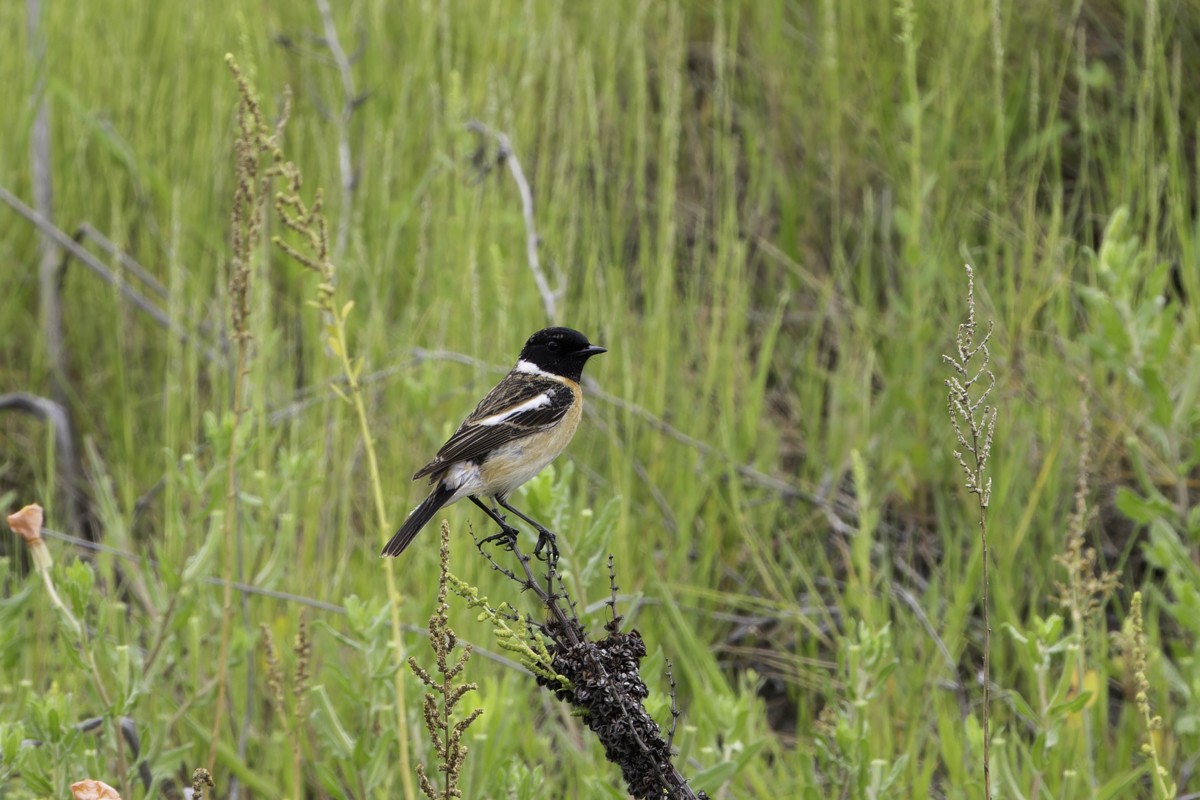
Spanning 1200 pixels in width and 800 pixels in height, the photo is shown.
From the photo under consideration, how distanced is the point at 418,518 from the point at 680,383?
2061 mm

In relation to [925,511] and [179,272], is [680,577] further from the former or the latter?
[179,272]

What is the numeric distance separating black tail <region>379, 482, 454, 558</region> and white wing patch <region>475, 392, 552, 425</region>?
213 mm

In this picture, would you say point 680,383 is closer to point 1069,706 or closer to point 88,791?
point 1069,706

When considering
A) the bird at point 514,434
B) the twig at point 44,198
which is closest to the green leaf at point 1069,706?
the bird at point 514,434

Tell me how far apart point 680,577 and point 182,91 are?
305 cm

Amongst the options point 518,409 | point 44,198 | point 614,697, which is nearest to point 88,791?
point 614,697

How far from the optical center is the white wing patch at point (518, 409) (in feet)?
11.0

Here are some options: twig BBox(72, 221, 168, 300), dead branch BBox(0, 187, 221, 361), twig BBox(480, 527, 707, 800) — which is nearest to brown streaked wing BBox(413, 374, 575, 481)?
twig BBox(480, 527, 707, 800)

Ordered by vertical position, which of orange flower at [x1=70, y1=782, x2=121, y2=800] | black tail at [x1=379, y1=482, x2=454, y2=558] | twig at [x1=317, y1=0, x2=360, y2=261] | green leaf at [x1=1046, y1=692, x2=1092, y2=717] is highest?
twig at [x1=317, y1=0, x2=360, y2=261]

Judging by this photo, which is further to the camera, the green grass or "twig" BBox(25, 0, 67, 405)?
"twig" BBox(25, 0, 67, 405)

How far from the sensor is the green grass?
11.2 ft

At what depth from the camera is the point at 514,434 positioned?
10.8ft

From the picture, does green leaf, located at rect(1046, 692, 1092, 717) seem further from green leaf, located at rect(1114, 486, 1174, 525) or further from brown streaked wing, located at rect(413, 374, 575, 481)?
brown streaked wing, located at rect(413, 374, 575, 481)

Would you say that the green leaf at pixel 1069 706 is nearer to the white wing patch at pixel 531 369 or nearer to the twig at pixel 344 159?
the white wing patch at pixel 531 369
